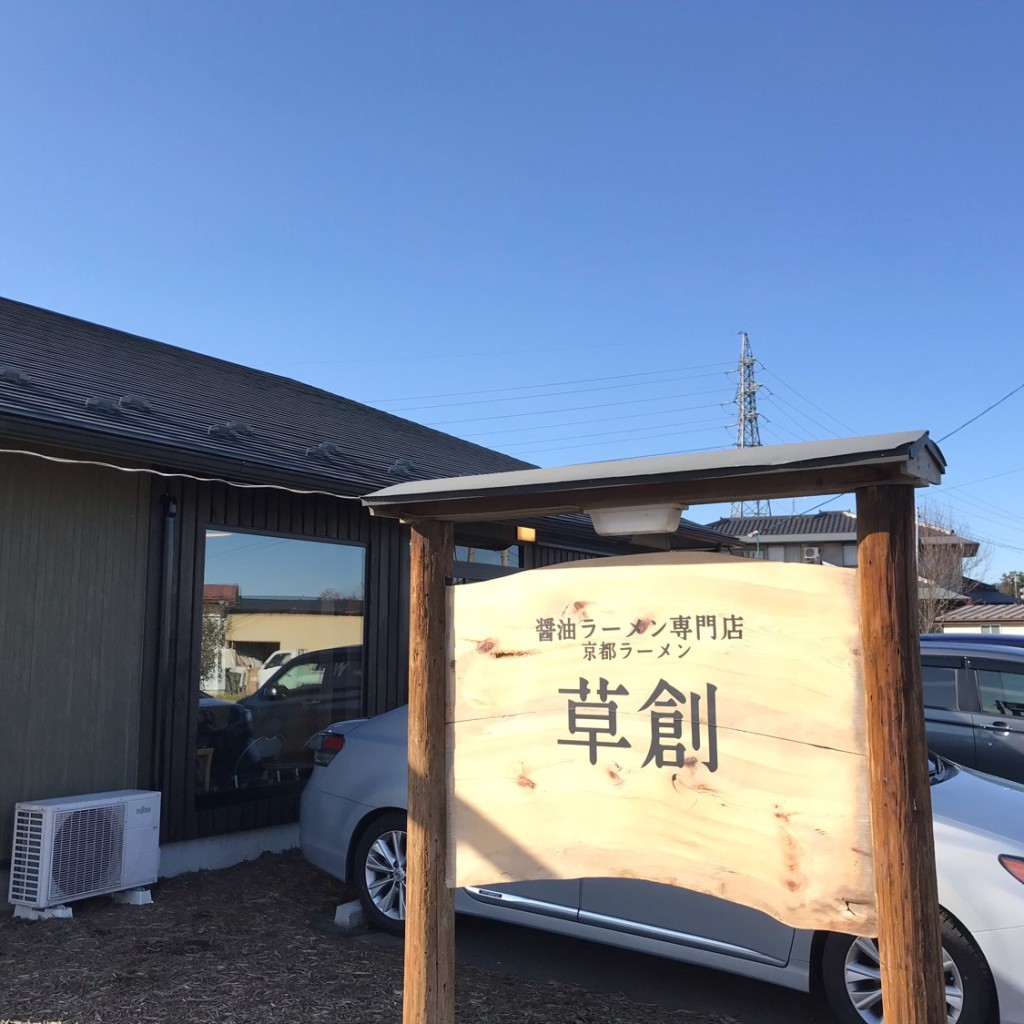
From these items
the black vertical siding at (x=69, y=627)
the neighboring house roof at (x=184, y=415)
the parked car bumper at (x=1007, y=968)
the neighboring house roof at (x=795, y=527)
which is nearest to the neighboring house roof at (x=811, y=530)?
the neighboring house roof at (x=795, y=527)

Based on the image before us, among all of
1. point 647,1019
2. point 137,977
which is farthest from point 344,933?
point 647,1019

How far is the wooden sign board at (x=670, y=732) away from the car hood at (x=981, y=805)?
1.63 m

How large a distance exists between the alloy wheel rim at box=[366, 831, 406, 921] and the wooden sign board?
88.0 inches

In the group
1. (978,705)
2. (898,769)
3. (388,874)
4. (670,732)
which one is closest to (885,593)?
(898,769)

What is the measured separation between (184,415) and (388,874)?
152 inches

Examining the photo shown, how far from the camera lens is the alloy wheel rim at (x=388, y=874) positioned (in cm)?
536

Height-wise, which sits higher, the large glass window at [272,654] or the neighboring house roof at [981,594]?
the neighboring house roof at [981,594]

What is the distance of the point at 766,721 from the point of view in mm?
2834

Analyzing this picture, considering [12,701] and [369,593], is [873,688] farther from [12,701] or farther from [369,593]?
[369,593]

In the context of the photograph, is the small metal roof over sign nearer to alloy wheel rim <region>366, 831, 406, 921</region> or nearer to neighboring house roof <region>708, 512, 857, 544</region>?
alloy wheel rim <region>366, 831, 406, 921</region>

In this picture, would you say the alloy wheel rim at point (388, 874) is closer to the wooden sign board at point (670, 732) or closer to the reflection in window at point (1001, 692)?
the wooden sign board at point (670, 732)

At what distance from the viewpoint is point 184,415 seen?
740cm

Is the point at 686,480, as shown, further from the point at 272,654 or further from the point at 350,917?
the point at 272,654

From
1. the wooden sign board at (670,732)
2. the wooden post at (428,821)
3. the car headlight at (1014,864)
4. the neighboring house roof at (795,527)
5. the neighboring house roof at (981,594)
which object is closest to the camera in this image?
the wooden sign board at (670,732)
